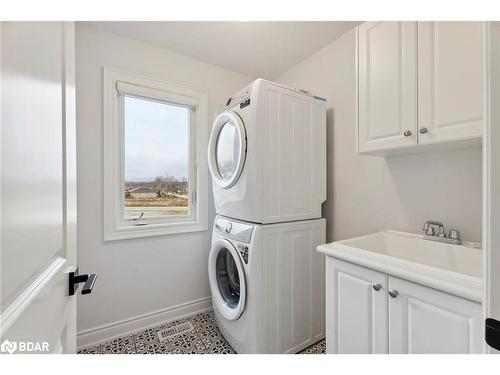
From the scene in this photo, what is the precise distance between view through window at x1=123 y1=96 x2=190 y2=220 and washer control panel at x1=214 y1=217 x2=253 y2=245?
1.95ft

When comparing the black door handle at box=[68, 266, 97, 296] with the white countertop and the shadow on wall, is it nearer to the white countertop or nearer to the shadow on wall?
the white countertop

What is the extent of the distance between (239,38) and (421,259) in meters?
2.01

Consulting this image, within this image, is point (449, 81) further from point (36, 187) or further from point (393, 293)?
point (36, 187)

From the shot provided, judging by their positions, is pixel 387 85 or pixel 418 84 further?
pixel 387 85

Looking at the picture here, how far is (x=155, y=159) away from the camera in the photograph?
207 cm

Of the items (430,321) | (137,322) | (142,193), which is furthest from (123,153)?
(430,321)

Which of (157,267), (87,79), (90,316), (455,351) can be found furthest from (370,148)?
(90,316)

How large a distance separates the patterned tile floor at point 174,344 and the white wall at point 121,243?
0.13 m

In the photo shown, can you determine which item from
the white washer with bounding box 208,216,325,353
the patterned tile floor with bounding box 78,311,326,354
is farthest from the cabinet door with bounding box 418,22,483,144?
the patterned tile floor with bounding box 78,311,326,354

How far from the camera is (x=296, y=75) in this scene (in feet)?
7.43

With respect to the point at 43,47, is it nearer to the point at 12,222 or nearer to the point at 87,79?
the point at 12,222

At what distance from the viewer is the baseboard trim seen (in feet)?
5.63

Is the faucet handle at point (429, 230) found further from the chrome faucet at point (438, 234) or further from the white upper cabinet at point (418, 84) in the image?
the white upper cabinet at point (418, 84)
